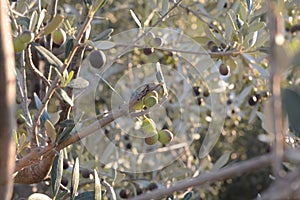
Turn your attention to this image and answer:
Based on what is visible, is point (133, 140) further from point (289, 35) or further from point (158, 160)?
point (289, 35)

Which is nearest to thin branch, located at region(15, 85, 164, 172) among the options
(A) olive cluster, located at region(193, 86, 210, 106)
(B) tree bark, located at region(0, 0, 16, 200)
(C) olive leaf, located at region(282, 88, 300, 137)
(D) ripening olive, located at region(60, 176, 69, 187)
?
(C) olive leaf, located at region(282, 88, 300, 137)

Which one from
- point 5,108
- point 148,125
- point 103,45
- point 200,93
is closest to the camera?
point 5,108

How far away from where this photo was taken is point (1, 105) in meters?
0.32

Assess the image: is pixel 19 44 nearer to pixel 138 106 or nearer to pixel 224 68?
pixel 138 106

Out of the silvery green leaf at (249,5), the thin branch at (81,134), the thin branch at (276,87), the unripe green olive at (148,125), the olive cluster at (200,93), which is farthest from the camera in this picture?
the olive cluster at (200,93)

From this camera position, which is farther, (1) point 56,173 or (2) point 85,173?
(2) point 85,173

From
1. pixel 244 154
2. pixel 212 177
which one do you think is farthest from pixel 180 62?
pixel 244 154

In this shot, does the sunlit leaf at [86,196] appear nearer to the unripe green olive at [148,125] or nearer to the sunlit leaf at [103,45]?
the unripe green olive at [148,125]

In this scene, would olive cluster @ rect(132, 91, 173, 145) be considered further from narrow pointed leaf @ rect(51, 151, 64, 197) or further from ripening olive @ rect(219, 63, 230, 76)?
ripening olive @ rect(219, 63, 230, 76)

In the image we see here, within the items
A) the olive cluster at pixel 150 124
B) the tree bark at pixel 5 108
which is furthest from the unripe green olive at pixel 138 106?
the tree bark at pixel 5 108

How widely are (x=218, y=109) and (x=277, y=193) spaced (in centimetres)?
210

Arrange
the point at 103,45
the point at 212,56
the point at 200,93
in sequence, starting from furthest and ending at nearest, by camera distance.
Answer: the point at 200,93, the point at 212,56, the point at 103,45

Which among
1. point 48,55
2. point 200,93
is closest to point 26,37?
point 48,55

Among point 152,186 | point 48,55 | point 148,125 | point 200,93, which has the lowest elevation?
point 152,186
